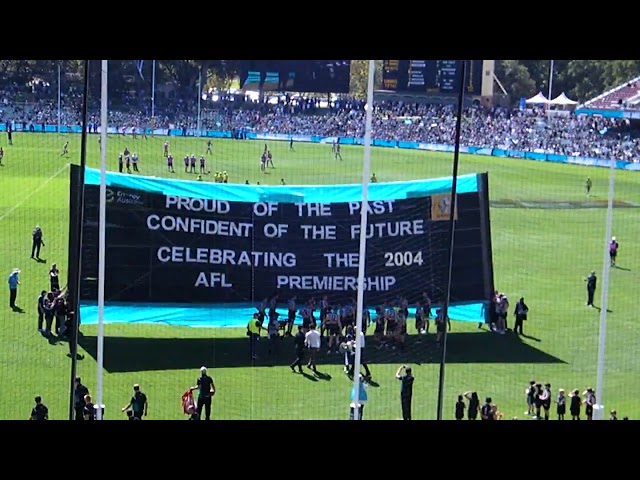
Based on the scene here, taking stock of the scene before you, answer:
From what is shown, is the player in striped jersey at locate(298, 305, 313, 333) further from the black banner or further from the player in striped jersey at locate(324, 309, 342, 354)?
the black banner

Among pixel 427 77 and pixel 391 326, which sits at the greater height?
pixel 427 77

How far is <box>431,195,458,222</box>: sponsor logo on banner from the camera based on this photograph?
15.4 metres

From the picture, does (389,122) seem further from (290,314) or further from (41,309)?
(41,309)

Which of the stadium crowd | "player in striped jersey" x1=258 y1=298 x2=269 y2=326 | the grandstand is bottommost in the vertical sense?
"player in striped jersey" x1=258 y1=298 x2=269 y2=326

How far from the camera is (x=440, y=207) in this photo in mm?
15398

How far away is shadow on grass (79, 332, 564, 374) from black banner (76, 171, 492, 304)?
627mm

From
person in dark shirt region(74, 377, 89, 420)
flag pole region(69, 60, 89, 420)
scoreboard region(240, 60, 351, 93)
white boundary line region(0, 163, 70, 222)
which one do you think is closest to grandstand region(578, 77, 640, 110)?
scoreboard region(240, 60, 351, 93)

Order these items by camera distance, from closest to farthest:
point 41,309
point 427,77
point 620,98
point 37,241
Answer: point 41,309, point 37,241, point 620,98, point 427,77

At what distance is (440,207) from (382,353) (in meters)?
2.39

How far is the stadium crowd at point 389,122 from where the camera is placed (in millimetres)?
42656

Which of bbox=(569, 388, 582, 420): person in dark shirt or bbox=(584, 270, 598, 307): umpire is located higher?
bbox=(584, 270, 598, 307): umpire

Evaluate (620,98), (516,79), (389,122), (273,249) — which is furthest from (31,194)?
(516,79)
